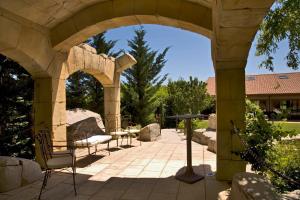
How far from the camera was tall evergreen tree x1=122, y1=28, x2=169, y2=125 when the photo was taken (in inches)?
632


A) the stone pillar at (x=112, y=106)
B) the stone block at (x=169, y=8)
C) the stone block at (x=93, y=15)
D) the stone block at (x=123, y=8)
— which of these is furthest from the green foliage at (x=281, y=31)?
the stone pillar at (x=112, y=106)

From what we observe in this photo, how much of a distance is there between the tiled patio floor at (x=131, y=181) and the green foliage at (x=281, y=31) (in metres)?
2.77

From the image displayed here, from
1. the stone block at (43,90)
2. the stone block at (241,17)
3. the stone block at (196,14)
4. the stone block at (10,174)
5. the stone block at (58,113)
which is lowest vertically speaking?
the stone block at (10,174)

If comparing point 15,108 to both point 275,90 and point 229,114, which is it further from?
point 275,90

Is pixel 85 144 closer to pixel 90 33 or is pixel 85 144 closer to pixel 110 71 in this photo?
pixel 90 33

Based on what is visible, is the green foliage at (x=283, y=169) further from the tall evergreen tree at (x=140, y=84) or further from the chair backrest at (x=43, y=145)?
the tall evergreen tree at (x=140, y=84)

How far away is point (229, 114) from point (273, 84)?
22714mm

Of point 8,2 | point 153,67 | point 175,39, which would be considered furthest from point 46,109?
point 175,39

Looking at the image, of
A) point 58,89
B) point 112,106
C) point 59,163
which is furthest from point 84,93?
point 59,163

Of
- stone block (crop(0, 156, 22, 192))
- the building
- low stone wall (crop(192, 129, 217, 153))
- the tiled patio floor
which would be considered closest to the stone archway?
the tiled patio floor

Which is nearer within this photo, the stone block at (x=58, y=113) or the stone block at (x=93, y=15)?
the stone block at (x=93, y=15)

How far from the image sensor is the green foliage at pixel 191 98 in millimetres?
16281

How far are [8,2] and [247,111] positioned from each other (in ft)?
14.7

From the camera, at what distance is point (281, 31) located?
15.7 ft
